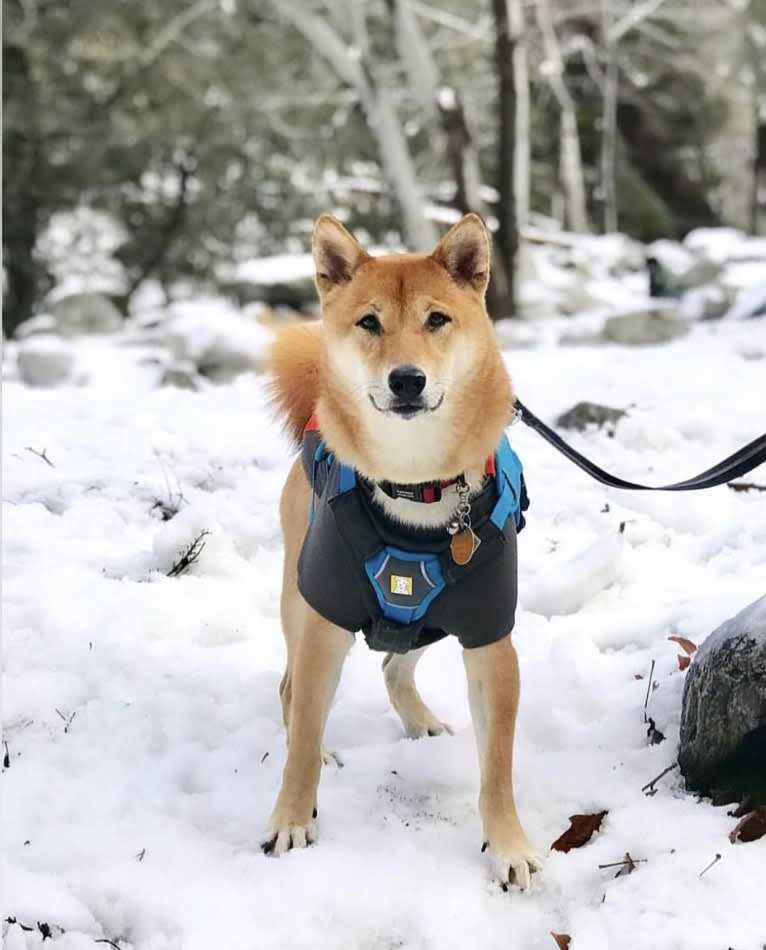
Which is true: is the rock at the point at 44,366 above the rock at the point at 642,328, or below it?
above

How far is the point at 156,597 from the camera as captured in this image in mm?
3662

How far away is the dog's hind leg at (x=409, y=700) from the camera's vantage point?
3.00 metres

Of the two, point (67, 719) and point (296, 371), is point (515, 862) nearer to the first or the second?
point (67, 719)

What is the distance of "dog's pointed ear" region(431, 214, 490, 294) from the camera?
109 inches

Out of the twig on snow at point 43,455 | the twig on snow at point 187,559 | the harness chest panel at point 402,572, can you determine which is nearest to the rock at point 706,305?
the twig on snow at point 43,455

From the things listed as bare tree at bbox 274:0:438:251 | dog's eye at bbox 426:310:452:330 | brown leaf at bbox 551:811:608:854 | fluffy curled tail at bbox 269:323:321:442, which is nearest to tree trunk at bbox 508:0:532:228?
bare tree at bbox 274:0:438:251

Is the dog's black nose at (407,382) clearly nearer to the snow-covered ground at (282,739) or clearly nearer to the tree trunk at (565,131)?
the snow-covered ground at (282,739)

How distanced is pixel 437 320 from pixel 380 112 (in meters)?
9.96

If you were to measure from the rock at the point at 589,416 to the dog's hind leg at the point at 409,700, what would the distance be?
3.01m

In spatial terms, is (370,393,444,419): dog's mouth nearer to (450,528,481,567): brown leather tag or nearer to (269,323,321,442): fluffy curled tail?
(450,528,481,567): brown leather tag

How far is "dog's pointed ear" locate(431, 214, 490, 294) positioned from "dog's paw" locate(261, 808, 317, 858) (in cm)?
159

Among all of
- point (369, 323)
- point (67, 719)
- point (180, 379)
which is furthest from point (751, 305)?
point (67, 719)

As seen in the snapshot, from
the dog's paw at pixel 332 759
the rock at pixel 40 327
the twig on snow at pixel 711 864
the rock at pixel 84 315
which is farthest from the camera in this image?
the rock at pixel 84 315

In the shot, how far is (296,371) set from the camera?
3.01 meters
